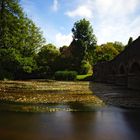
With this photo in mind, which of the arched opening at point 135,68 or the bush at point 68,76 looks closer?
the arched opening at point 135,68

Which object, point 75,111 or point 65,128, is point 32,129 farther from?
point 75,111

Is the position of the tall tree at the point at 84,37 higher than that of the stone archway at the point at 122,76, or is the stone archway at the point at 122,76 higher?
the tall tree at the point at 84,37

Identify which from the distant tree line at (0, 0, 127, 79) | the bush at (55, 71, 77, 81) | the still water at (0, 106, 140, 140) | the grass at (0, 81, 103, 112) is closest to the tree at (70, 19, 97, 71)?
the distant tree line at (0, 0, 127, 79)

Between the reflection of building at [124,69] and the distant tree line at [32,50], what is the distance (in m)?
10.6

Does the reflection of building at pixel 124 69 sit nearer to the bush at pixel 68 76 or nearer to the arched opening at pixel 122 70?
the arched opening at pixel 122 70

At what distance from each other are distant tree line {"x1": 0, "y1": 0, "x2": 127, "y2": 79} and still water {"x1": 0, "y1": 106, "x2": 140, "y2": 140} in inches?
994

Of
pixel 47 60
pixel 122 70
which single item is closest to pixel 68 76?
A: pixel 47 60

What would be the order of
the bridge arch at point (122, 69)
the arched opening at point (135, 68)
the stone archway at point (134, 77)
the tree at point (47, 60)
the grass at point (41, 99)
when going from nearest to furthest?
the grass at point (41, 99) < the stone archway at point (134, 77) < the arched opening at point (135, 68) < the bridge arch at point (122, 69) < the tree at point (47, 60)

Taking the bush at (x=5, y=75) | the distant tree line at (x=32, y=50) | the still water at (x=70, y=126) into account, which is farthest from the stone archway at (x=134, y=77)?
the bush at (x=5, y=75)

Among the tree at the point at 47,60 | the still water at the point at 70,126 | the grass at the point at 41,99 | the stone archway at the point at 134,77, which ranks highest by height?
the tree at the point at 47,60

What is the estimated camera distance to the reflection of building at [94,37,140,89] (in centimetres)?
2728

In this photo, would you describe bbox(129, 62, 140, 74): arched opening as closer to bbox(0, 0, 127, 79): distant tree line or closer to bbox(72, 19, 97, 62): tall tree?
bbox(0, 0, 127, 79): distant tree line

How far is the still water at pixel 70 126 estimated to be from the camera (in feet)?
21.3

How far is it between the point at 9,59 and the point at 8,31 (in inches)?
145
